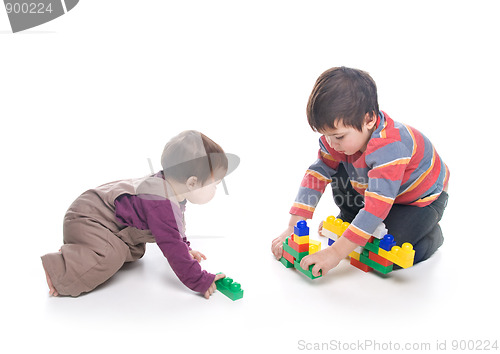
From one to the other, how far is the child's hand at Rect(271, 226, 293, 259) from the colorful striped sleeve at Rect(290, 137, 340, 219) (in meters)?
A: 0.06

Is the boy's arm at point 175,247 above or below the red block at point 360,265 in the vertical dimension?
above

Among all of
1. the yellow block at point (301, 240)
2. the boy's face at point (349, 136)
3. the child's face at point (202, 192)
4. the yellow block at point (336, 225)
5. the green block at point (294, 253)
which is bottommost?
the green block at point (294, 253)

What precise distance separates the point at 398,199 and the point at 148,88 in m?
1.00

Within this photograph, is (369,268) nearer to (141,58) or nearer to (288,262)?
(288,262)

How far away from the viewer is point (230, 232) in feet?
4.74

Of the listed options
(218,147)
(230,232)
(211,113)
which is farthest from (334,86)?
(211,113)

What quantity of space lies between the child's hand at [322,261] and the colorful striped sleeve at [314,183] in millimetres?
218

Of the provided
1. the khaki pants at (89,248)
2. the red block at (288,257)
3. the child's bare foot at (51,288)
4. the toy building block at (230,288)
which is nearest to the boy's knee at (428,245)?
the red block at (288,257)

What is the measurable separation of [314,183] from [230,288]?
0.42m

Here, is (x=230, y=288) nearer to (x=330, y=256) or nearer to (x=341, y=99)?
(x=330, y=256)

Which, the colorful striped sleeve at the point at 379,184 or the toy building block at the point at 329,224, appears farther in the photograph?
the toy building block at the point at 329,224

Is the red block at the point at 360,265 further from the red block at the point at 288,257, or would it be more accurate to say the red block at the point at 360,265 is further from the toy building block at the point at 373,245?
the red block at the point at 288,257

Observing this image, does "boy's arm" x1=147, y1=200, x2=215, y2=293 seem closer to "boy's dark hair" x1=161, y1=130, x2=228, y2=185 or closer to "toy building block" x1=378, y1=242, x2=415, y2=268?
"boy's dark hair" x1=161, y1=130, x2=228, y2=185

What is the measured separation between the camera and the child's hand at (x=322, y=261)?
43.7 inches
